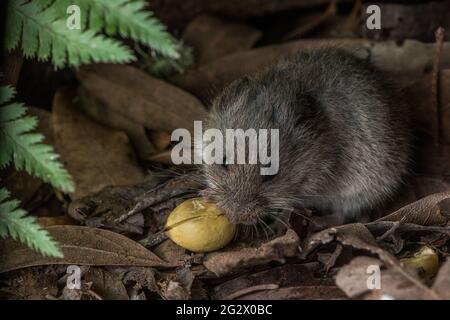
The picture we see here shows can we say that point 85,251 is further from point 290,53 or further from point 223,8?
point 223,8

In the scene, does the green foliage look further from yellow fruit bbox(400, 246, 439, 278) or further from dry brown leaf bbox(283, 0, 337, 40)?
dry brown leaf bbox(283, 0, 337, 40)

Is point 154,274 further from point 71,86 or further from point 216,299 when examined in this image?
point 71,86

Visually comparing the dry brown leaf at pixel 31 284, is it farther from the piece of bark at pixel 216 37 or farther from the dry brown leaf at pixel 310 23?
the dry brown leaf at pixel 310 23

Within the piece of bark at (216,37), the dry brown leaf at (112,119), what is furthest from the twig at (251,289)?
the piece of bark at (216,37)

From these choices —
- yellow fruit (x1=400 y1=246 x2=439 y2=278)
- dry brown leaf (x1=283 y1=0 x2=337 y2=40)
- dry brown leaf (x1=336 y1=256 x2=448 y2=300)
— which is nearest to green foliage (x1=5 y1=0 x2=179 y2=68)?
dry brown leaf (x1=336 y1=256 x2=448 y2=300)

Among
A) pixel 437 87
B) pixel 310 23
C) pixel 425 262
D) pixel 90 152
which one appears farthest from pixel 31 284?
pixel 310 23
